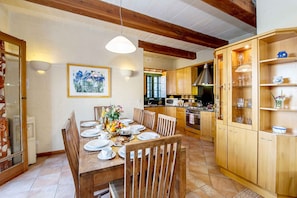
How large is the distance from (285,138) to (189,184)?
1355mm

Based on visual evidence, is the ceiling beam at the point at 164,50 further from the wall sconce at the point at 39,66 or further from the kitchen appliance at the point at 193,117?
the wall sconce at the point at 39,66

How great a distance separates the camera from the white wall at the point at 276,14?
1.98m

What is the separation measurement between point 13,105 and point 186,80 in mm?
4696

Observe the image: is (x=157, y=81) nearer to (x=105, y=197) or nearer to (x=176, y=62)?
(x=176, y=62)

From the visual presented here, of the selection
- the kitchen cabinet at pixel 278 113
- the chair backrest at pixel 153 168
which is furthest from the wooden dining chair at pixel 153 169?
the kitchen cabinet at pixel 278 113

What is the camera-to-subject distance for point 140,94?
4.21 metres

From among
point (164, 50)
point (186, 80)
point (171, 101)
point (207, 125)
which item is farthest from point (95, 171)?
point (171, 101)

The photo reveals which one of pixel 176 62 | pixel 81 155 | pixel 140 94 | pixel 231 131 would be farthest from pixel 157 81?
pixel 81 155

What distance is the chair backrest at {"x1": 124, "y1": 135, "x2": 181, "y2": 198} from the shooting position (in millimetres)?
1000

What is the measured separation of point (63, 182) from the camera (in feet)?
7.27

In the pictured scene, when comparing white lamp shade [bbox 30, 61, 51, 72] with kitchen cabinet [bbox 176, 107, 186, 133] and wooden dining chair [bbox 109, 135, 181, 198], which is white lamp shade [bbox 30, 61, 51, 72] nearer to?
wooden dining chair [bbox 109, 135, 181, 198]

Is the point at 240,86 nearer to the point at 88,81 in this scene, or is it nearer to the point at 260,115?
the point at 260,115

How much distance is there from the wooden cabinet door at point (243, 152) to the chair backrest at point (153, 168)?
1.47 m

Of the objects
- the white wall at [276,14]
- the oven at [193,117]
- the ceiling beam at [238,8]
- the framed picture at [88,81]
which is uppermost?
the ceiling beam at [238,8]
